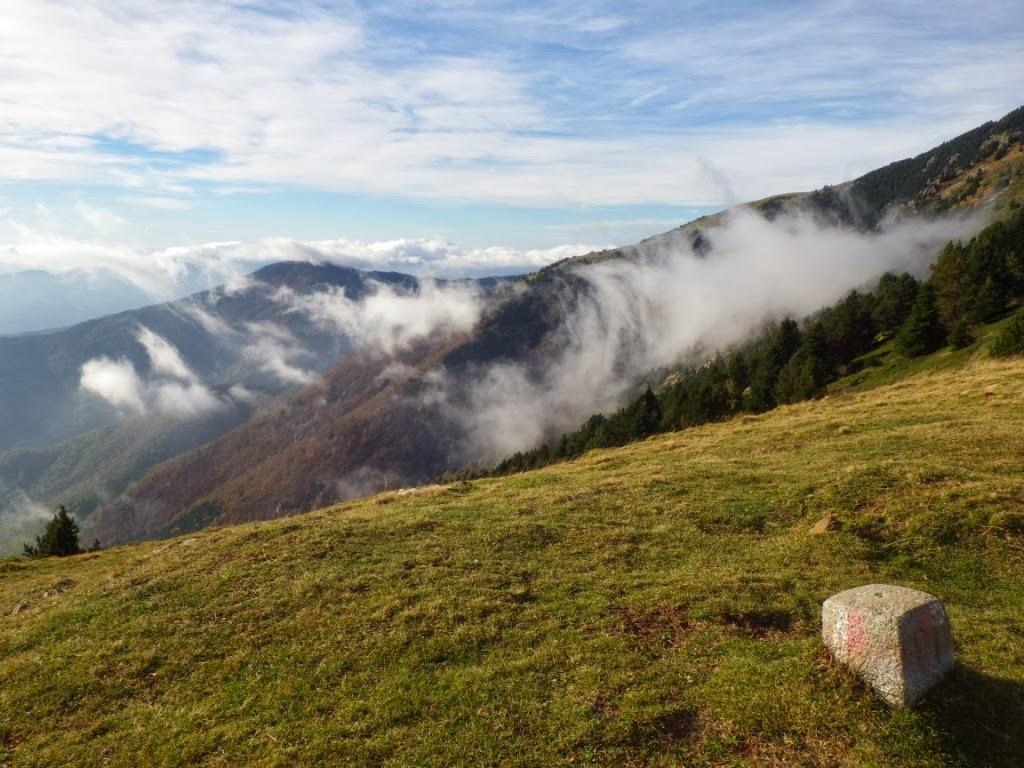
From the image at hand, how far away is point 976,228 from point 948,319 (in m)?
157

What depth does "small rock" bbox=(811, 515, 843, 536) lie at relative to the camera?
65.5 feet

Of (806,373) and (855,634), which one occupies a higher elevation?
(855,634)

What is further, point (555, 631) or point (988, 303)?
point (988, 303)

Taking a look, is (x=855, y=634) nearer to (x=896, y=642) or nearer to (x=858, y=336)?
(x=896, y=642)

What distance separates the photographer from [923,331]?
2943 inches

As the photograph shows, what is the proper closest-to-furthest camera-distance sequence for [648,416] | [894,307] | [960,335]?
1. [960,335]
2. [894,307]
3. [648,416]

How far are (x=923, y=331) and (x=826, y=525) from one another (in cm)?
7082

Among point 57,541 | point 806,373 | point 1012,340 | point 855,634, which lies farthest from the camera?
point 806,373

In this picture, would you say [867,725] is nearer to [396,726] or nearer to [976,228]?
[396,726]

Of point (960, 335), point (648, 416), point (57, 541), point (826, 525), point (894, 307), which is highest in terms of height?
point (894, 307)

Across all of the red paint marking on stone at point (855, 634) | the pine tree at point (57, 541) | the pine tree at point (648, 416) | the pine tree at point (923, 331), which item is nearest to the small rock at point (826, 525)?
the red paint marking on stone at point (855, 634)

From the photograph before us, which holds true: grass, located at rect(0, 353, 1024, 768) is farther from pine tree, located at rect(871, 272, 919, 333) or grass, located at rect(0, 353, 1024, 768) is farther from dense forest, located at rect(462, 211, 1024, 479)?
pine tree, located at rect(871, 272, 919, 333)

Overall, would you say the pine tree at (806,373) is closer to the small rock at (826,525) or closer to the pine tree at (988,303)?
the pine tree at (988,303)

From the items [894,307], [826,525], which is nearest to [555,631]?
[826,525]
